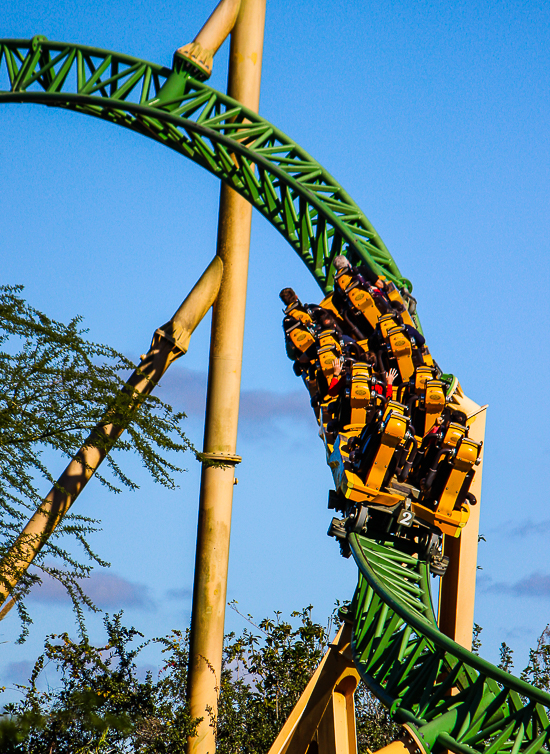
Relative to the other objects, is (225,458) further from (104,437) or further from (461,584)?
(104,437)

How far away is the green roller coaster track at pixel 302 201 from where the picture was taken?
6.56 metres

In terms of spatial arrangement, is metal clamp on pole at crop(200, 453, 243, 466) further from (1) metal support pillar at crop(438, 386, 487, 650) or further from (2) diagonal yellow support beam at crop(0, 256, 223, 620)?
(1) metal support pillar at crop(438, 386, 487, 650)

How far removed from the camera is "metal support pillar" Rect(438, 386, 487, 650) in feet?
30.3

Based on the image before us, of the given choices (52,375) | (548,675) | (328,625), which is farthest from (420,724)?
(548,675)

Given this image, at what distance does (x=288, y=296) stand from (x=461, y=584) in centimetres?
350

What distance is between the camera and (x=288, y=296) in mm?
9945

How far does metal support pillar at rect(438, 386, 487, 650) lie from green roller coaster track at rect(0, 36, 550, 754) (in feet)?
2.56

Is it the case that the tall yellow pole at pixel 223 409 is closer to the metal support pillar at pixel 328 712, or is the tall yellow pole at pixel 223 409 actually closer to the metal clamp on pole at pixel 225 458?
the metal clamp on pole at pixel 225 458

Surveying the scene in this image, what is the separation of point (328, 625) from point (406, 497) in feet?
13.6

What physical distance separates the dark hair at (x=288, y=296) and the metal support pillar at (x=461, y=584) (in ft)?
8.57

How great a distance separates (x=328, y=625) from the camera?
12086 mm

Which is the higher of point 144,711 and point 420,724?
point 144,711

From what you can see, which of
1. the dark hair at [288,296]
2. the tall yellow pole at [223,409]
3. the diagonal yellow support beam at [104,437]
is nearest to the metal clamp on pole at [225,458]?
the tall yellow pole at [223,409]

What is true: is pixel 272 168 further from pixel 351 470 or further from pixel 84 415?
pixel 84 415
